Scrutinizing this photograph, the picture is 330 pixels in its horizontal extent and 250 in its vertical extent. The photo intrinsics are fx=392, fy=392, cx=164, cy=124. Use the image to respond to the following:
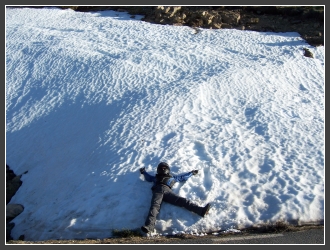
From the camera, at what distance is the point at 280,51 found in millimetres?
21031

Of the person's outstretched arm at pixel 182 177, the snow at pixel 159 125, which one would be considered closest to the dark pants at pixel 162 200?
the snow at pixel 159 125

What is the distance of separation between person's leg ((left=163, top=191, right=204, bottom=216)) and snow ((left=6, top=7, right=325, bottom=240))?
0.23 meters

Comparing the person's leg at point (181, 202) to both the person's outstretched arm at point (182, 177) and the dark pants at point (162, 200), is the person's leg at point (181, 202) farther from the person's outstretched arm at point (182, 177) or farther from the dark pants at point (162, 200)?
the person's outstretched arm at point (182, 177)

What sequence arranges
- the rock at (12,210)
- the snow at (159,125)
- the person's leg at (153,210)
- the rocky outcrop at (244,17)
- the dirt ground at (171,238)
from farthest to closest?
the rocky outcrop at (244,17)
the rock at (12,210)
the snow at (159,125)
the person's leg at (153,210)
the dirt ground at (171,238)

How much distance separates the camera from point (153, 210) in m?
10.6

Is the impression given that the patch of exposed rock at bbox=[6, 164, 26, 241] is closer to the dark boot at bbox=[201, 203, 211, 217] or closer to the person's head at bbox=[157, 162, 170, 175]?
the person's head at bbox=[157, 162, 170, 175]

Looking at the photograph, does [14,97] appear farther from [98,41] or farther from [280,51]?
[280,51]

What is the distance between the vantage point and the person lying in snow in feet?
34.3

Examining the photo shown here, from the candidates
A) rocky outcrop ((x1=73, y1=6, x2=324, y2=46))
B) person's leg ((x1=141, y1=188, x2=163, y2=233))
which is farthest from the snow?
rocky outcrop ((x1=73, y1=6, x2=324, y2=46))

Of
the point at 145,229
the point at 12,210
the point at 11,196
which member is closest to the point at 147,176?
the point at 145,229

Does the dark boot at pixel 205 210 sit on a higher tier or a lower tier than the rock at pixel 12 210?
higher

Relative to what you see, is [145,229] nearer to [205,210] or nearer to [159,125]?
[205,210]

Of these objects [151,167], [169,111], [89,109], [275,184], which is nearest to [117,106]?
[89,109]

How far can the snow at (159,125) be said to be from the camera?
37.0 ft
